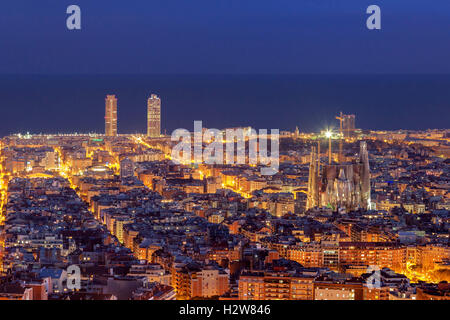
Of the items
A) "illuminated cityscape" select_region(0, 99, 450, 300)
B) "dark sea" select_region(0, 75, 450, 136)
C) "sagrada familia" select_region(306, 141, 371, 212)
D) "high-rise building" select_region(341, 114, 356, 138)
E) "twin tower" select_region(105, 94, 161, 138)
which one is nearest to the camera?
"illuminated cityscape" select_region(0, 99, 450, 300)

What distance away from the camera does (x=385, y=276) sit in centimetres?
824

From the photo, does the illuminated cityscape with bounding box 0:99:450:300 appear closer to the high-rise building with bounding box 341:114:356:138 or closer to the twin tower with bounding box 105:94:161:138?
the high-rise building with bounding box 341:114:356:138

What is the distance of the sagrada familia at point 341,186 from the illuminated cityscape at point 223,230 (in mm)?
18

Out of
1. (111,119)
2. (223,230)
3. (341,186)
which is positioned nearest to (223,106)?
(111,119)

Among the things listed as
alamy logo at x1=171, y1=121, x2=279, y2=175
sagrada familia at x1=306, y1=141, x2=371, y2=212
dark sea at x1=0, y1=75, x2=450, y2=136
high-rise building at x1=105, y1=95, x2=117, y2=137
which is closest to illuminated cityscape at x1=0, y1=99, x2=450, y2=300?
sagrada familia at x1=306, y1=141, x2=371, y2=212

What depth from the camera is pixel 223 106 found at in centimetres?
3950

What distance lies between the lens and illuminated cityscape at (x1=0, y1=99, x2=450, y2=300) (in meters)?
7.64

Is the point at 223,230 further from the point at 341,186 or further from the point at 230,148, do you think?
the point at 230,148

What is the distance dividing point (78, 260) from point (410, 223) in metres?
5.55

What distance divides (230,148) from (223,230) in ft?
45.2

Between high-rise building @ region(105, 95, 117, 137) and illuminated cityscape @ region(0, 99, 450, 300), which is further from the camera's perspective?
high-rise building @ region(105, 95, 117, 137)

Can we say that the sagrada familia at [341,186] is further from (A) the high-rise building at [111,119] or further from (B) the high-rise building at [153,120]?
(A) the high-rise building at [111,119]

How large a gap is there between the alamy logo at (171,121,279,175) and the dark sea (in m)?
3.46

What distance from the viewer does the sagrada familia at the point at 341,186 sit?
13969 mm
